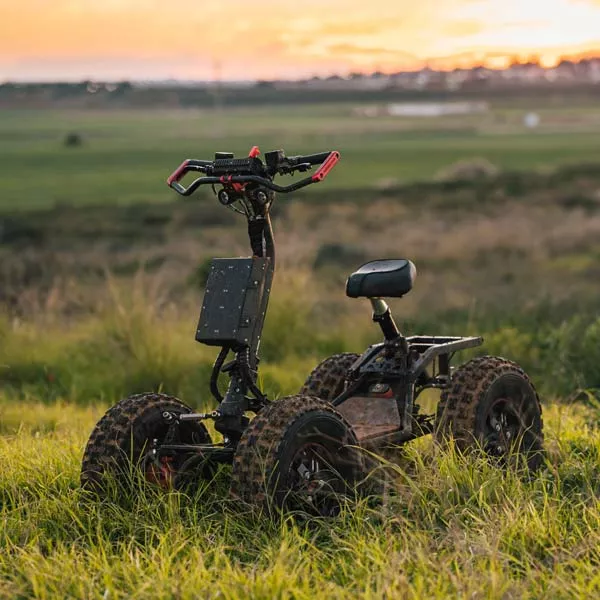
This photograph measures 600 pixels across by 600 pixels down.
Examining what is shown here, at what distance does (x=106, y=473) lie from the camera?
6.18 meters

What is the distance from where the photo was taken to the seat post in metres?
6.73

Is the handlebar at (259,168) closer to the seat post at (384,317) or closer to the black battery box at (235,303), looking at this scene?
the black battery box at (235,303)

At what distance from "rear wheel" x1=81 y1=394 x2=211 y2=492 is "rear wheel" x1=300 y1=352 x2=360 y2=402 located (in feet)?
3.92

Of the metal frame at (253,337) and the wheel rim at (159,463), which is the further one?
the wheel rim at (159,463)

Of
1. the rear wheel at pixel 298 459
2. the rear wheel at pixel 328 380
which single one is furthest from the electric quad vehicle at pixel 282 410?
the rear wheel at pixel 328 380

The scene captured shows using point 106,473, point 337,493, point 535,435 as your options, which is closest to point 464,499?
point 337,493

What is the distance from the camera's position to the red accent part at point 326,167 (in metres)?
5.68

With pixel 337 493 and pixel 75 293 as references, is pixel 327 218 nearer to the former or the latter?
pixel 75 293

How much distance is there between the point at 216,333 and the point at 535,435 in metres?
2.34

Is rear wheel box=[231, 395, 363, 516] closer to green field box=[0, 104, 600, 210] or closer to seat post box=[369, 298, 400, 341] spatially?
seat post box=[369, 298, 400, 341]

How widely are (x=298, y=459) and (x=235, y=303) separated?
33.2 inches

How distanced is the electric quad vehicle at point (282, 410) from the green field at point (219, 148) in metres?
42.0

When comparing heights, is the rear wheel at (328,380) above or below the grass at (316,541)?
above

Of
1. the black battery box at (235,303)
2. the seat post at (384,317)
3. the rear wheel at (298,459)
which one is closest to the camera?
the rear wheel at (298,459)
